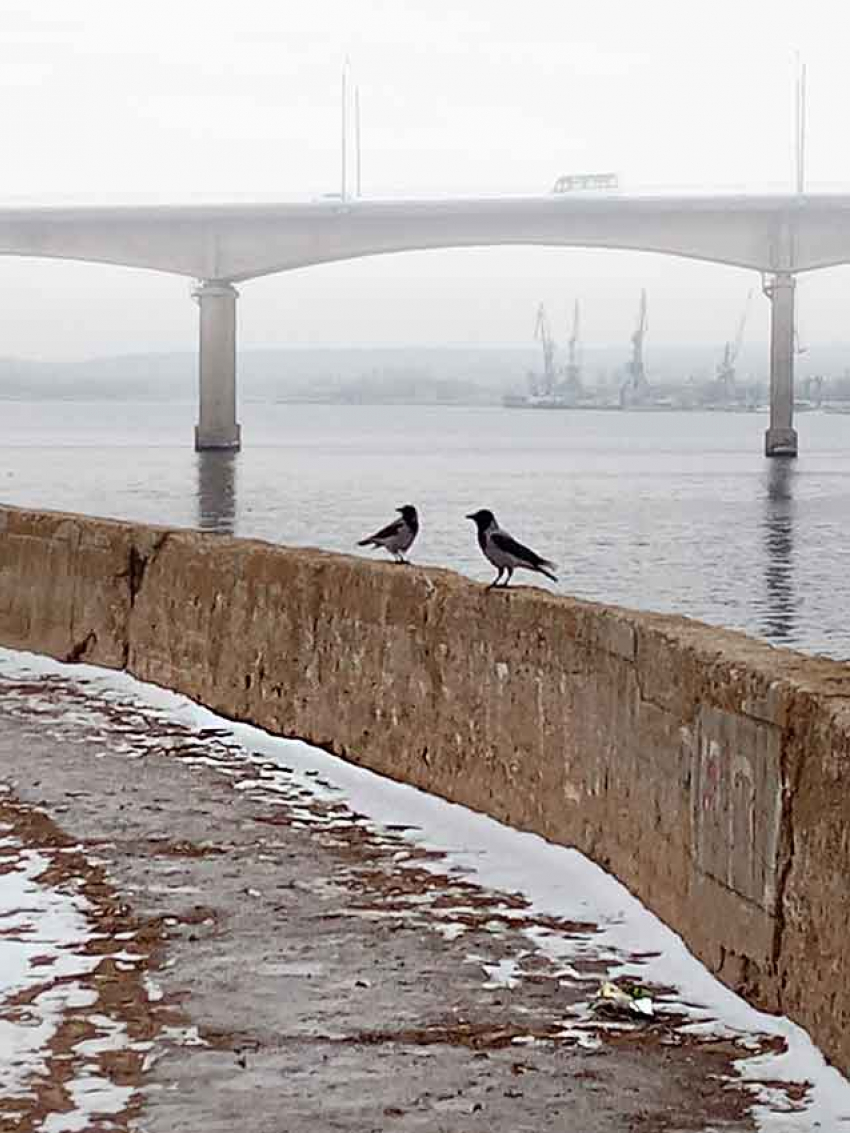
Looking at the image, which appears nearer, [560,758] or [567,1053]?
[567,1053]

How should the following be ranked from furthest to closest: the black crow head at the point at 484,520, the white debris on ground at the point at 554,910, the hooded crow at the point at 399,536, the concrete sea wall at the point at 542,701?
the hooded crow at the point at 399,536
the black crow head at the point at 484,520
the concrete sea wall at the point at 542,701
the white debris on ground at the point at 554,910

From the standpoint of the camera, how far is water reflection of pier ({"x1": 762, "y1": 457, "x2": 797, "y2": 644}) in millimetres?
36950

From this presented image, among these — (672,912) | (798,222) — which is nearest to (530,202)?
(798,222)

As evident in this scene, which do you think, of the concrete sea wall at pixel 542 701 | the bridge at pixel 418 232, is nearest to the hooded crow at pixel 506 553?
the concrete sea wall at pixel 542 701

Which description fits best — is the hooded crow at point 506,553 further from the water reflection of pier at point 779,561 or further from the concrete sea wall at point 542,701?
the water reflection of pier at point 779,561

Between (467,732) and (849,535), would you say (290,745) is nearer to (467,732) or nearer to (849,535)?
(467,732)

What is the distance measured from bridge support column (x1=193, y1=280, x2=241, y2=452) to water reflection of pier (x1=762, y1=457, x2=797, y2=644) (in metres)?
24.0

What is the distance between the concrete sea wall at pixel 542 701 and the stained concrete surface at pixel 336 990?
0.39 meters

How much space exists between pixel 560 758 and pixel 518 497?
72.0 m

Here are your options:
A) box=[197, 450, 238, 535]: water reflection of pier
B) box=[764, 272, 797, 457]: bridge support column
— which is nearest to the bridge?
box=[764, 272, 797, 457]: bridge support column

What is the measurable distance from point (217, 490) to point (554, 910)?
73.9 m

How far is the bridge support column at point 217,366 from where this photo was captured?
97812mm

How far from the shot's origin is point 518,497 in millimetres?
80438

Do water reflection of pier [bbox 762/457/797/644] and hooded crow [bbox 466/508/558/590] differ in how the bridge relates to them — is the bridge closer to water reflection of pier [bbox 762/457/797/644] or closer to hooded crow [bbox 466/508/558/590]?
water reflection of pier [bbox 762/457/797/644]
